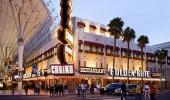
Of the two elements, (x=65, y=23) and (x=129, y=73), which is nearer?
(x=65, y=23)

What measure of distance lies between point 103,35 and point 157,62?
29436 millimetres

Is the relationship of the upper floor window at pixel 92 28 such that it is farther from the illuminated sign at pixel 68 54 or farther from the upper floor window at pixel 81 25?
the illuminated sign at pixel 68 54

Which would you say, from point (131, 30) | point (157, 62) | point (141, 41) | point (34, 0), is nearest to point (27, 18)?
point (34, 0)

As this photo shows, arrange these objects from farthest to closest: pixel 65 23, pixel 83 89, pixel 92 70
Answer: pixel 92 70 → pixel 65 23 → pixel 83 89

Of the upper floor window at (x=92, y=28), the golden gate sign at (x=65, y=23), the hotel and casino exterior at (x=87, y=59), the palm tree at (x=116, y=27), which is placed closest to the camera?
the golden gate sign at (x=65, y=23)

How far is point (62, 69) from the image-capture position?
70.9m

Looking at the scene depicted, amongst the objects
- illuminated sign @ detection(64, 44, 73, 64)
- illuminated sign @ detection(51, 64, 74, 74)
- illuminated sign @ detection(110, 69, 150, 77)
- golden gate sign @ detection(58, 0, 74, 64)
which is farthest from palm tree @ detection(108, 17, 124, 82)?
golden gate sign @ detection(58, 0, 74, 64)

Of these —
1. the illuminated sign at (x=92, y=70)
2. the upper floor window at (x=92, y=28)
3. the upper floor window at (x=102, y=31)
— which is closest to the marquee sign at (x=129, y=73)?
the illuminated sign at (x=92, y=70)

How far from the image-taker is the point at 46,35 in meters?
106

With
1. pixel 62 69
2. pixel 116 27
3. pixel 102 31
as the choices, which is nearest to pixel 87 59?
pixel 62 69

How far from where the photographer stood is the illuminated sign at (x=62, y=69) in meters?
70.2

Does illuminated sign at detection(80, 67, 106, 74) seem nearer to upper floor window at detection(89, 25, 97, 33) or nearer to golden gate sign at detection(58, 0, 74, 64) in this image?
upper floor window at detection(89, 25, 97, 33)

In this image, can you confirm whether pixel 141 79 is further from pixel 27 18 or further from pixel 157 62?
pixel 27 18

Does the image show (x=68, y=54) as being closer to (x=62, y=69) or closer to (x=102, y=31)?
(x=62, y=69)
